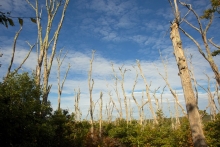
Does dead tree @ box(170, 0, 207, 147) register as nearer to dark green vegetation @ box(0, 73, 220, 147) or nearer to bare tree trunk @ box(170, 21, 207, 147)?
bare tree trunk @ box(170, 21, 207, 147)

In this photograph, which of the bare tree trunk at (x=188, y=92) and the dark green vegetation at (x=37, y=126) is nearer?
the bare tree trunk at (x=188, y=92)

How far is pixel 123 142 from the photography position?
72.2 feet

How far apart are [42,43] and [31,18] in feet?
37.6

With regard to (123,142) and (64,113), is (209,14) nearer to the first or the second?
(64,113)

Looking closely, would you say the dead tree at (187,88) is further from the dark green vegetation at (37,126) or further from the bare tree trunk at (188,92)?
the dark green vegetation at (37,126)

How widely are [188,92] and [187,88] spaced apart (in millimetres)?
98

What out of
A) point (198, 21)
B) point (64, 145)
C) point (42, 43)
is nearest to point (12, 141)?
point (64, 145)

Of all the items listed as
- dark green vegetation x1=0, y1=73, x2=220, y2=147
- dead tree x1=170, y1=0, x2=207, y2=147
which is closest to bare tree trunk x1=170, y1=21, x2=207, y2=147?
dead tree x1=170, y1=0, x2=207, y2=147

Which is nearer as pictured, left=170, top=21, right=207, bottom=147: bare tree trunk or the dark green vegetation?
left=170, top=21, right=207, bottom=147: bare tree trunk

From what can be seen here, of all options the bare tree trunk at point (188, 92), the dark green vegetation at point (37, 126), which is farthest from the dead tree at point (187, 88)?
the dark green vegetation at point (37, 126)

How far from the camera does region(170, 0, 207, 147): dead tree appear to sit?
406 centimetres

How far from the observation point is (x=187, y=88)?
449cm

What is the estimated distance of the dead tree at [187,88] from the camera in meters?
4.06

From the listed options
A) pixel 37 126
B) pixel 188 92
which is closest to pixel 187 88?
pixel 188 92
